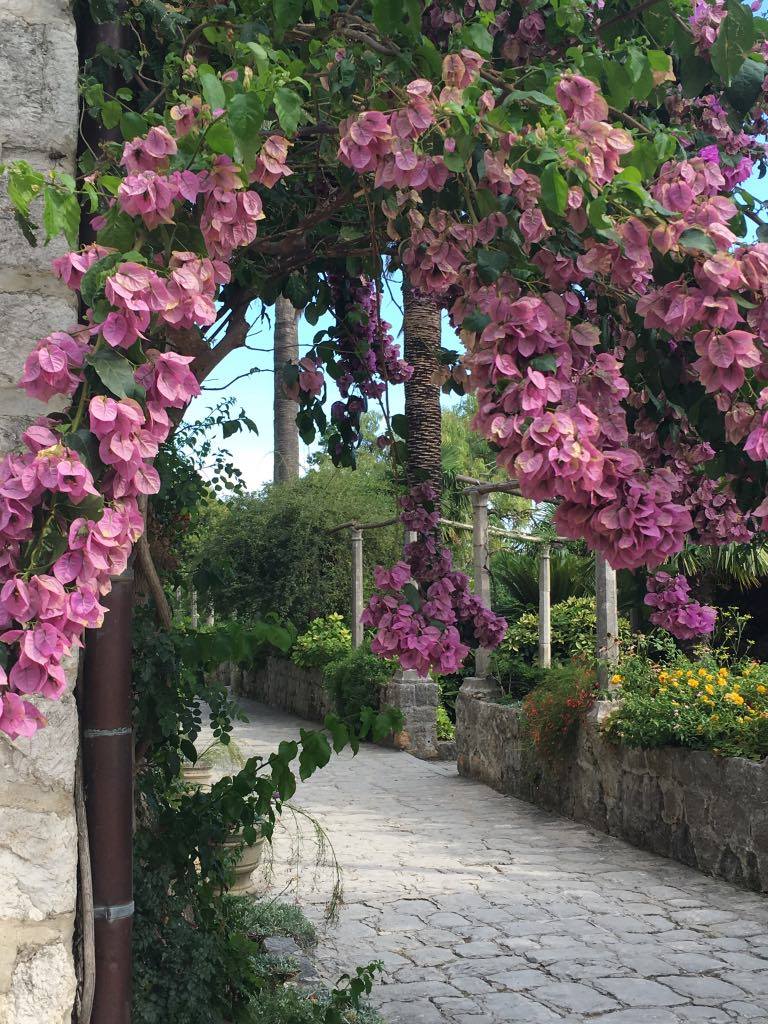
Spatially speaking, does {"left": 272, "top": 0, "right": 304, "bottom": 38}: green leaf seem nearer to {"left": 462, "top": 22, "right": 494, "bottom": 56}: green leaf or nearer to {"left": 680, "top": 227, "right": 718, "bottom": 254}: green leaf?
{"left": 462, "top": 22, "right": 494, "bottom": 56}: green leaf

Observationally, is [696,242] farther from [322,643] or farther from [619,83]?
[322,643]

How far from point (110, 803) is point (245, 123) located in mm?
1431

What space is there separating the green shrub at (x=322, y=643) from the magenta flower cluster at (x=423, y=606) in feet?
33.6

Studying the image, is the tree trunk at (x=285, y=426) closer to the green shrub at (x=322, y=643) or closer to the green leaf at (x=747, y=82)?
the green shrub at (x=322, y=643)

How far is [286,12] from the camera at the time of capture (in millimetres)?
2236

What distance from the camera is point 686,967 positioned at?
4.99 meters

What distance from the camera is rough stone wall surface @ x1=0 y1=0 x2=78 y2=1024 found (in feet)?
7.10

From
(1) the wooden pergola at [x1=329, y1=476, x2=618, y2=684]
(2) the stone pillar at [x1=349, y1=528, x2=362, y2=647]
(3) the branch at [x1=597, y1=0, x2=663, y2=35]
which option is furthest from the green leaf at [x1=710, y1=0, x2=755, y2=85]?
(2) the stone pillar at [x1=349, y1=528, x2=362, y2=647]

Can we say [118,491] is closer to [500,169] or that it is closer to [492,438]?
[492,438]

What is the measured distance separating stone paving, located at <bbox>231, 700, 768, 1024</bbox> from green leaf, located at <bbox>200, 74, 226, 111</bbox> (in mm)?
3771

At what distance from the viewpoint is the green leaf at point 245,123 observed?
170 cm

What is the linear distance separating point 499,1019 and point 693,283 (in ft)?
11.6

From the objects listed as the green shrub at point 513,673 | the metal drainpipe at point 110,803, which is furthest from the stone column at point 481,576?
the metal drainpipe at point 110,803

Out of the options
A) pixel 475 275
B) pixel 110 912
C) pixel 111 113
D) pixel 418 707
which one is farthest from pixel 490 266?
pixel 418 707
